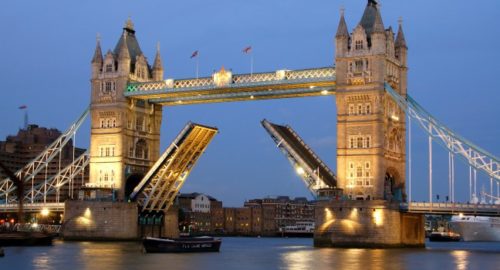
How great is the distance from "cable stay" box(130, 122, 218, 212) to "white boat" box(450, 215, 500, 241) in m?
60.4

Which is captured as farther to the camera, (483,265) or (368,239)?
(368,239)

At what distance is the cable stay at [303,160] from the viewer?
69.2 meters

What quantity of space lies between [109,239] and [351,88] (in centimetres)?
2581

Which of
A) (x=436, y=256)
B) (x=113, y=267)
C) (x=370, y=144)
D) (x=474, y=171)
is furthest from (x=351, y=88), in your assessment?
(x=113, y=267)

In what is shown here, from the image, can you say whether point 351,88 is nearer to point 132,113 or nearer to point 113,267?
point 132,113

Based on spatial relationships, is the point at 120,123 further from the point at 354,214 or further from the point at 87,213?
the point at 354,214

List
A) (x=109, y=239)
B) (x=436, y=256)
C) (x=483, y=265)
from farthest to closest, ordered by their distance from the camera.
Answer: (x=109, y=239)
(x=436, y=256)
(x=483, y=265)

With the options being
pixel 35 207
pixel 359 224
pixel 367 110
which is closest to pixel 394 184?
pixel 359 224

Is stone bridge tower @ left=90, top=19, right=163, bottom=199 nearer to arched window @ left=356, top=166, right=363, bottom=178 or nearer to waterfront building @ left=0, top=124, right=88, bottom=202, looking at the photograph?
arched window @ left=356, top=166, right=363, bottom=178

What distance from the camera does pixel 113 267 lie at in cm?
4547

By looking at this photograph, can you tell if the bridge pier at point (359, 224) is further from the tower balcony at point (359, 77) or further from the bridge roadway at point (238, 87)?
the bridge roadway at point (238, 87)

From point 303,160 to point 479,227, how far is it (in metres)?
65.8

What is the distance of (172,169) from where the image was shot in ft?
249

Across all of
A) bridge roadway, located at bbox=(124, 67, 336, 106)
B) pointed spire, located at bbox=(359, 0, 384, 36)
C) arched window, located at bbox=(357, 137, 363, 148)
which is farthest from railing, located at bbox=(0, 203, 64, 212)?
pointed spire, located at bbox=(359, 0, 384, 36)
